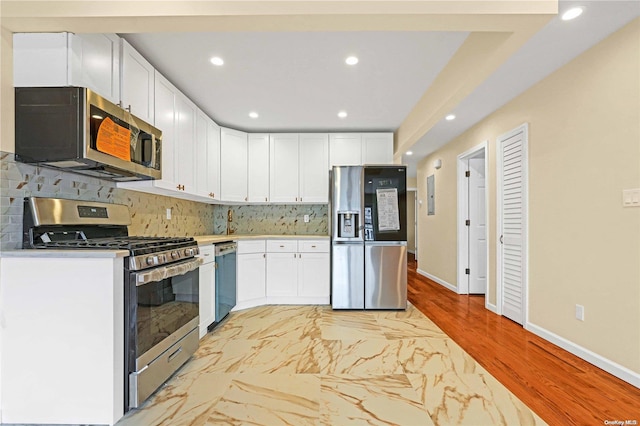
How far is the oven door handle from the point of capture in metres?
1.89

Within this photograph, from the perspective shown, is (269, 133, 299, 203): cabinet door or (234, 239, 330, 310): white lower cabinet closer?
(234, 239, 330, 310): white lower cabinet

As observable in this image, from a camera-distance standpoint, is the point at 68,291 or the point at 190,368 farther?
the point at 190,368

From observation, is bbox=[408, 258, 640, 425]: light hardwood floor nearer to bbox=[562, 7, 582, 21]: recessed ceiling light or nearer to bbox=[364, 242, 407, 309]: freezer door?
bbox=[364, 242, 407, 309]: freezer door

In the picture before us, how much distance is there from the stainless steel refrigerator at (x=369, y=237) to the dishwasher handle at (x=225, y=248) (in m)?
1.18

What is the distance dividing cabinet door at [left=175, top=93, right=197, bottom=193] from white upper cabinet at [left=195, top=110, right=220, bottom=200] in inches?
5.0

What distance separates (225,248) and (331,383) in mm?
1888

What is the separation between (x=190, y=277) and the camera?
2.51 metres

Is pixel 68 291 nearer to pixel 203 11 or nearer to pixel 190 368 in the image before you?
pixel 190 368

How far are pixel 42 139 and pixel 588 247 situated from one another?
3777 mm

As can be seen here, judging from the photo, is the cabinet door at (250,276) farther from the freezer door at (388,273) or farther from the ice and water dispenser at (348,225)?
the freezer door at (388,273)

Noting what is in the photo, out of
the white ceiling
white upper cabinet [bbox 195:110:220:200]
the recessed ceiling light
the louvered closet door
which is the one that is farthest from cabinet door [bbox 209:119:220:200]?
the recessed ceiling light

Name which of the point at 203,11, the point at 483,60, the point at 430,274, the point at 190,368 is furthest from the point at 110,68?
the point at 430,274

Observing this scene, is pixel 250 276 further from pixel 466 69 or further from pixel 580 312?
pixel 580 312

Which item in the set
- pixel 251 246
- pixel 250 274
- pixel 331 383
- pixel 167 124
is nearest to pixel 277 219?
pixel 251 246
